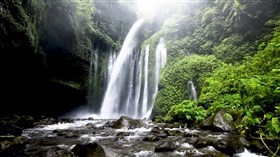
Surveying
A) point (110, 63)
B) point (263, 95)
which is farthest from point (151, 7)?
point (263, 95)

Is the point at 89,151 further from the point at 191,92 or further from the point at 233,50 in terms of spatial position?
the point at 233,50

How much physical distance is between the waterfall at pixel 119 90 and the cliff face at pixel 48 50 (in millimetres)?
1739

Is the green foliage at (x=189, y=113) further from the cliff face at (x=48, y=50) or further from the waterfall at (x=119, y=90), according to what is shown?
the cliff face at (x=48, y=50)

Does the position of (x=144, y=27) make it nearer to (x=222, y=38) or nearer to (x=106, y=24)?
(x=106, y=24)

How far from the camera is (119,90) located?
18.2 meters

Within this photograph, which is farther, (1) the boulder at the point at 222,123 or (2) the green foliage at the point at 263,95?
(1) the boulder at the point at 222,123

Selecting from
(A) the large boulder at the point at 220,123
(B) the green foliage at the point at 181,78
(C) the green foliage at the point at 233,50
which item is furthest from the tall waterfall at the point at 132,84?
(A) the large boulder at the point at 220,123

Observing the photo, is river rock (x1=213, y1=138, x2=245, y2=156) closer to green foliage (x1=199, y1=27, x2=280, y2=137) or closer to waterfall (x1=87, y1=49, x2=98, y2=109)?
green foliage (x1=199, y1=27, x2=280, y2=137)

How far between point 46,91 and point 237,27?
13421mm

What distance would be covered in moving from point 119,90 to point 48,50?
21.0ft

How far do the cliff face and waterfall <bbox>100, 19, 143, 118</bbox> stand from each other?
1739 mm

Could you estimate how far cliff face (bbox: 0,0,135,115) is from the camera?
1006 centimetres

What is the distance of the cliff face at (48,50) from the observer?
1006 cm

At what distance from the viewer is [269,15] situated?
12469 mm
